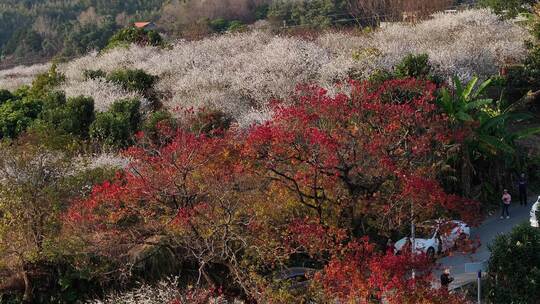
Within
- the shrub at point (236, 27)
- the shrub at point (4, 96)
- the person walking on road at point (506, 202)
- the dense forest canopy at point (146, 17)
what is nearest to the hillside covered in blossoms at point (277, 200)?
the person walking on road at point (506, 202)

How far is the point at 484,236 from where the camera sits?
19.8 meters

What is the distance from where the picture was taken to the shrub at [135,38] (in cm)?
4025

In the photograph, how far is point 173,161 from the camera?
627 inches

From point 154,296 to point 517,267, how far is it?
344 inches

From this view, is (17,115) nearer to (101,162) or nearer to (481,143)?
(101,162)

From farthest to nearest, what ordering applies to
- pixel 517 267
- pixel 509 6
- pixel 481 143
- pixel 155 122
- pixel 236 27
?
pixel 236 27, pixel 509 6, pixel 155 122, pixel 481 143, pixel 517 267

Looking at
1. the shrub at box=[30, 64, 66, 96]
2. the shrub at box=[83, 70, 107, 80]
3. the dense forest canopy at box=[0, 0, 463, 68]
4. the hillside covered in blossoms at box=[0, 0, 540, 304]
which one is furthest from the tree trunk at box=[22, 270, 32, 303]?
the dense forest canopy at box=[0, 0, 463, 68]

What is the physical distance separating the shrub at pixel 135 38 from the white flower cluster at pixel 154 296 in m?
26.0

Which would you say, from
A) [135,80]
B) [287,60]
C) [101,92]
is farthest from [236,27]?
[101,92]

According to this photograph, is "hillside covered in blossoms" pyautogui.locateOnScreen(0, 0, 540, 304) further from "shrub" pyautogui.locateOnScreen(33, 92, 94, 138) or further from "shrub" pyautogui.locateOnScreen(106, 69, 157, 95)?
"shrub" pyautogui.locateOnScreen(106, 69, 157, 95)

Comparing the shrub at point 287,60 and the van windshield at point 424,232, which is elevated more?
the shrub at point 287,60

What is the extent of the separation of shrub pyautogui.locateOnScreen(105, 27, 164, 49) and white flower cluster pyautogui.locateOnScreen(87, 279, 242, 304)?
26.0 m

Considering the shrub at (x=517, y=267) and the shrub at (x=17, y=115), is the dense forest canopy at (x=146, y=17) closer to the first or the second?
the shrub at (x=17, y=115)

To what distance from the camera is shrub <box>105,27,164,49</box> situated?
40.2m
